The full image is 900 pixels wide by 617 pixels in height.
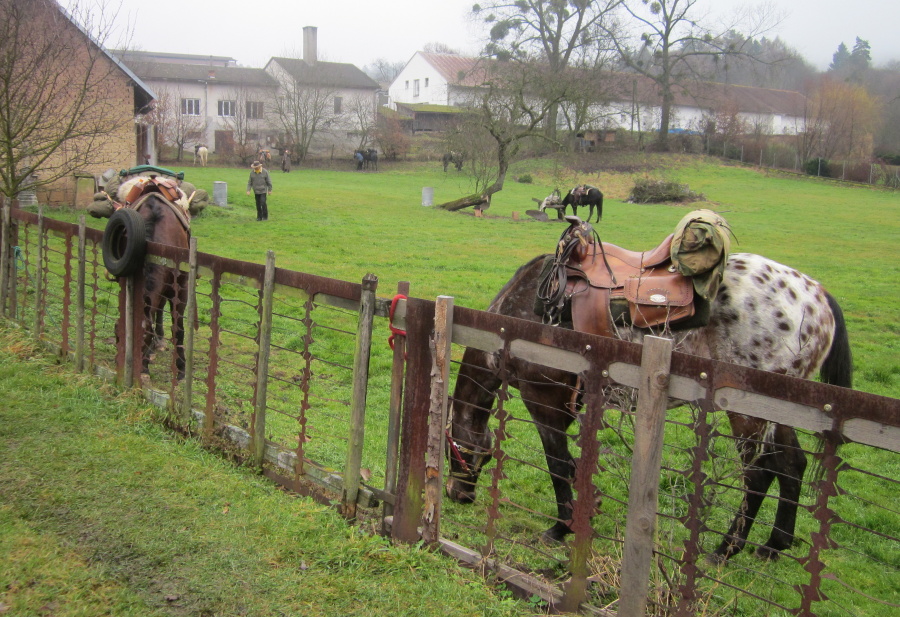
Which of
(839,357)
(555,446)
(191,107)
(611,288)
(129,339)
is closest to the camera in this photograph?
(555,446)

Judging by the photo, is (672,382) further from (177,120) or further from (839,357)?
(177,120)

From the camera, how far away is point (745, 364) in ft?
15.1

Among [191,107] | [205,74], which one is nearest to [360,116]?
[191,107]

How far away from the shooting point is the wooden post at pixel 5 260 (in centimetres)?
812

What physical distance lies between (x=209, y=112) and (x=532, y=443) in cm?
5473

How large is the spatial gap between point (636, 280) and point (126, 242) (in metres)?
4.07

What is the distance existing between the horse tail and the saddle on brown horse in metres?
1.05

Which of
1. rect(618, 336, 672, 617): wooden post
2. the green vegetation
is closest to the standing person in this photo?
the green vegetation

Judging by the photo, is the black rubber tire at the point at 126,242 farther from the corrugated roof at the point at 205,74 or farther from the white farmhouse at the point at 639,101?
the corrugated roof at the point at 205,74

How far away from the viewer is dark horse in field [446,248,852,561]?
440cm

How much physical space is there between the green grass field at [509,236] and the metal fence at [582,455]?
166 millimetres

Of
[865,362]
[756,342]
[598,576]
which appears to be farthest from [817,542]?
[865,362]

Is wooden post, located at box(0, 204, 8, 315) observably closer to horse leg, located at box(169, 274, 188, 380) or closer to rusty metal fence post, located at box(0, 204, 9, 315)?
rusty metal fence post, located at box(0, 204, 9, 315)

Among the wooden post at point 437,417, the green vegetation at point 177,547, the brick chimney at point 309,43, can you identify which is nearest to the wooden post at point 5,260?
the green vegetation at point 177,547
